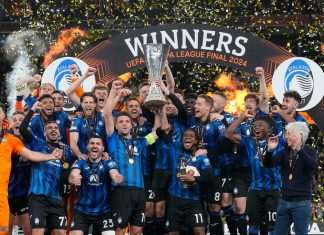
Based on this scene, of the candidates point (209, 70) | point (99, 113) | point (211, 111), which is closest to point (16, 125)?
point (99, 113)

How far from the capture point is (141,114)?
10.0 m

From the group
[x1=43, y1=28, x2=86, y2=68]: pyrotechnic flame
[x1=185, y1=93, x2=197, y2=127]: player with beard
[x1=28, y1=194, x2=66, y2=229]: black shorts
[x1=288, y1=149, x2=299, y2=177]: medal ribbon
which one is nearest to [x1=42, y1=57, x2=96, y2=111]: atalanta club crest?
[x1=43, y1=28, x2=86, y2=68]: pyrotechnic flame

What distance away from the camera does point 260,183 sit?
9773 millimetres

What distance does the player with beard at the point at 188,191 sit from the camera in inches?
367

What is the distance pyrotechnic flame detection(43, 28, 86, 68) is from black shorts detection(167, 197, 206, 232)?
16.7 ft

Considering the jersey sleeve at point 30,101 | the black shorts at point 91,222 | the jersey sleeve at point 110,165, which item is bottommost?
the black shorts at point 91,222

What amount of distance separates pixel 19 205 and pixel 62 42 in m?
4.69

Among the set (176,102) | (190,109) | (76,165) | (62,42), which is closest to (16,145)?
(76,165)

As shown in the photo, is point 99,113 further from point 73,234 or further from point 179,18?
point 179,18

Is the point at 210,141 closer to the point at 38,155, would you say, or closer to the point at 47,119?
the point at 47,119

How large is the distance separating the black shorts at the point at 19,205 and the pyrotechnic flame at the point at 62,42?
448cm

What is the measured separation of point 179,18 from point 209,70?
1.01 meters

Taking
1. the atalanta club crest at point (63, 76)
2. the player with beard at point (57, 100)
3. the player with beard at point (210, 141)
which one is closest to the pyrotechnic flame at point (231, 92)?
the atalanta club crest at point (63, 76)

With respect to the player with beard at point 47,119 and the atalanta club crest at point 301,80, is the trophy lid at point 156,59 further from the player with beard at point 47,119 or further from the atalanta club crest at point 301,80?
the atalanta club crest at point 301,80
